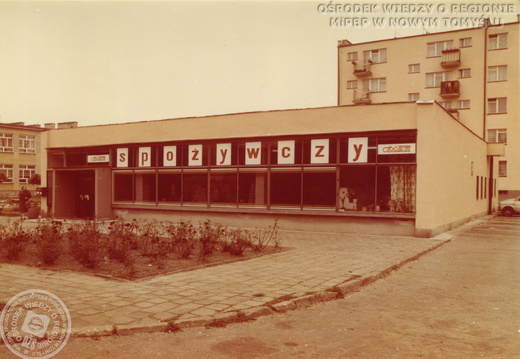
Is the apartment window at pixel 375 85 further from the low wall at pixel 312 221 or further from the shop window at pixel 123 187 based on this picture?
the low wall at pixel 312 221

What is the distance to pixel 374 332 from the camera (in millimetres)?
5715

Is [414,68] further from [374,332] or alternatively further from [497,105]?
[374,332]

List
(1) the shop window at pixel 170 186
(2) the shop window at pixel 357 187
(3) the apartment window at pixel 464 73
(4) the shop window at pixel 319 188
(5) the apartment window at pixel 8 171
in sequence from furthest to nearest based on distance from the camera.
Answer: (5) the apartment window at pixel 8 171, (3) the apartment window at pixel 464 73, (1) the shop window at pixel 170 186, (4) the shop window at pixel 319 188, (2) the shop window at pixel 357 187

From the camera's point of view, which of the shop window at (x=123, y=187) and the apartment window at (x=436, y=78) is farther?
the apartment window at (x=436, y=78)

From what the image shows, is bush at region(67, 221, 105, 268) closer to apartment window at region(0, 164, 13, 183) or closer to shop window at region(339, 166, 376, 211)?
shop window at region(339, 166, 376, 211)

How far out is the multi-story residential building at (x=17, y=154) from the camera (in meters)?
57.5

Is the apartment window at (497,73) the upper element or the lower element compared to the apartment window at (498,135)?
upper

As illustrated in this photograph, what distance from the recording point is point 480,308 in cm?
704

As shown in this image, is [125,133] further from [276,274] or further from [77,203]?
[276,274]

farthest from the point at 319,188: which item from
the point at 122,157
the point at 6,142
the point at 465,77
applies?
the point at 6,142

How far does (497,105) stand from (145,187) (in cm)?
3476

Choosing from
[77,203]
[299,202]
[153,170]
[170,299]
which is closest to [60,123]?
[77,203]

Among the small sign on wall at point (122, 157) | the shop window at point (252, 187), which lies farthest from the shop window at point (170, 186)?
the shop window at point (252, 187)

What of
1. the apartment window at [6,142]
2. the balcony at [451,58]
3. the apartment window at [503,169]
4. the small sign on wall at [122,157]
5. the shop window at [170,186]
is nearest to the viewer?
the shop window at [170,186]
